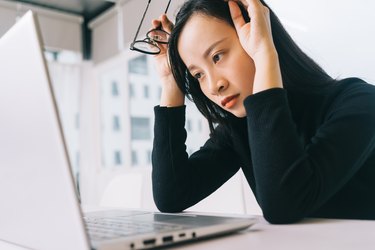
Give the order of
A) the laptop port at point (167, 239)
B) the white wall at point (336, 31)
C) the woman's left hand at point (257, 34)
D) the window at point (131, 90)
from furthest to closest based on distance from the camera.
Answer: the window at point (131, 90)
the white wall at point (336, 31)
the woman's left hand at point (257, 34)
the laptop port at point (167, 239)

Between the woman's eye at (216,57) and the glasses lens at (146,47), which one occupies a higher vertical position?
the glasses lens at (146,47)

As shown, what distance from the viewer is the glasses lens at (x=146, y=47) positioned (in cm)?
117

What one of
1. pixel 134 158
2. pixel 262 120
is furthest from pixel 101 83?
pixel 262 120

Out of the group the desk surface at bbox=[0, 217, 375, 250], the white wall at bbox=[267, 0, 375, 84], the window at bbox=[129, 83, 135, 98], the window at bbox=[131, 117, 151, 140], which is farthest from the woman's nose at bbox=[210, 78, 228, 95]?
the window at bbox=[129, 83, 135, 98]

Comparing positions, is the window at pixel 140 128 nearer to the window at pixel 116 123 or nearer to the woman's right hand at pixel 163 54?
the window at pixel 116 123

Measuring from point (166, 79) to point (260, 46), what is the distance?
0.42m

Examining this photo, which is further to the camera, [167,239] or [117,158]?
[117,158]

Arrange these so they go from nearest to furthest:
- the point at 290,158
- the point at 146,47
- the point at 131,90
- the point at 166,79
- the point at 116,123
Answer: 1. the point at 290,158
2. the point at 166,79
3. the point at 146,47
4. the point at 131,90
5. the point at 116,123

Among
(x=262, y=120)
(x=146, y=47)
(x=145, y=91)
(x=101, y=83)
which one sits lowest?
(x=262, y=120)

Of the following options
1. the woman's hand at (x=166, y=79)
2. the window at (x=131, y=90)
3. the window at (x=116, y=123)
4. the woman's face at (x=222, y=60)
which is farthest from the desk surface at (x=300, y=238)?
the window at (x=116, y=123)

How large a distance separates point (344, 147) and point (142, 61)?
3595mm

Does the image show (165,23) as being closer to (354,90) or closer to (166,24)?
(166,24)

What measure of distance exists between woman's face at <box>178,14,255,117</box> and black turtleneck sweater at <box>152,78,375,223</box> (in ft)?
0.46

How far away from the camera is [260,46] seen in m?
0.75
